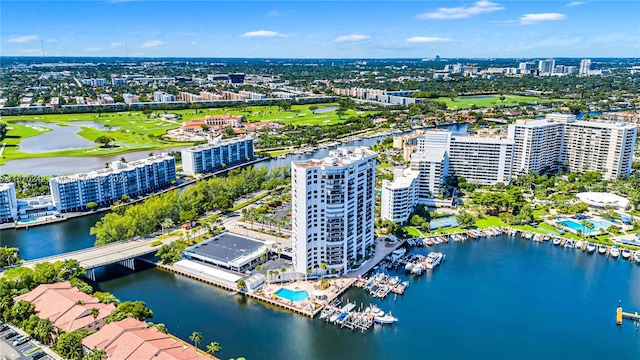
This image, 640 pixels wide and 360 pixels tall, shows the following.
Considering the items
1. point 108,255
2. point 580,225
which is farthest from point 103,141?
point 580,225

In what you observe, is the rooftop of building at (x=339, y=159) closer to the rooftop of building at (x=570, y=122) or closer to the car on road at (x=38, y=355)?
the car on road at (x=38, y=355)

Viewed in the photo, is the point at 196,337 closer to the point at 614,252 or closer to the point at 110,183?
the point at 110,183

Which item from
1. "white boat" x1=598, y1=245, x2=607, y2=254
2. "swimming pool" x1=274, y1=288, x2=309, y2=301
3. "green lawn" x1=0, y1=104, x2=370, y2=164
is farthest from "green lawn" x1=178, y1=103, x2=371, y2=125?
"swimming pool" x1=274, y1=288, x2=309, y2=301

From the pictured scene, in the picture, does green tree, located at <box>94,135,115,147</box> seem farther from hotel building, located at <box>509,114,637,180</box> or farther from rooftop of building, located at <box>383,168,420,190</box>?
hotel building, located at <box>509,114,637,180</box>

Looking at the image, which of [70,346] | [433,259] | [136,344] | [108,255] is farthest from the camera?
[433,259]

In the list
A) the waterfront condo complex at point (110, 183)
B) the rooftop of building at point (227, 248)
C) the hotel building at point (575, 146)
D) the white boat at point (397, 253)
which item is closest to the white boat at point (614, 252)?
Result: the white boat at point (397, 253)

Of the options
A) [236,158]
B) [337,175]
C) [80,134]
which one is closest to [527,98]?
[236,158]
